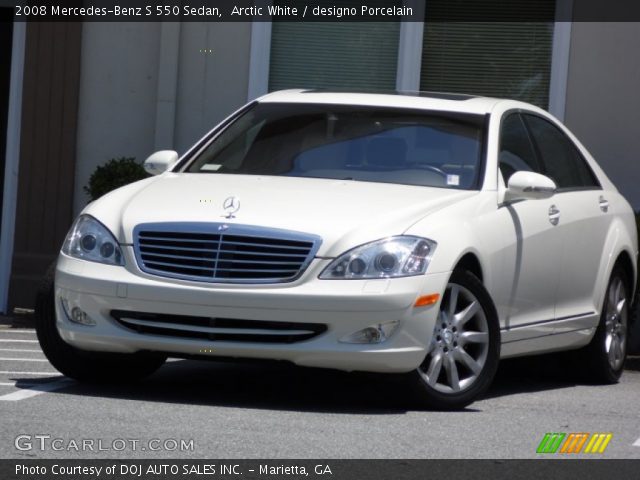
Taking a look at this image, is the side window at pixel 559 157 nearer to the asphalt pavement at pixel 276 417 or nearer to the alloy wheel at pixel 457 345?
the asphalt pavement at pixel 276 417

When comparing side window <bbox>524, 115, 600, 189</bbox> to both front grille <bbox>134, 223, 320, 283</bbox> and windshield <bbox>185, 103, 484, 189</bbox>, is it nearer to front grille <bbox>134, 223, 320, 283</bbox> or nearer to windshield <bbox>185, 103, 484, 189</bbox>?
windshield <bbox>185, 103, 484, 189</bbox>

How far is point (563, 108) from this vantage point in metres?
12.3

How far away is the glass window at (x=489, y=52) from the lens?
12492mm

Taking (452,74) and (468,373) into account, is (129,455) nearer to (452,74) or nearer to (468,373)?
(468,373)

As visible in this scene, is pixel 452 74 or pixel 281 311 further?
pixel 452 74

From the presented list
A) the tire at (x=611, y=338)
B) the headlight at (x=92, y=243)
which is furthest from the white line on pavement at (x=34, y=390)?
the tire at (x=611, y=338)

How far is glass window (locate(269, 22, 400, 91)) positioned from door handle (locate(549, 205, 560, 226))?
4482 millimetres

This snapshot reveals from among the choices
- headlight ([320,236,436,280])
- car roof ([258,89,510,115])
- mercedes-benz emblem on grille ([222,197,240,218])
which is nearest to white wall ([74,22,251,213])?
car roof ([258,89,510,115])

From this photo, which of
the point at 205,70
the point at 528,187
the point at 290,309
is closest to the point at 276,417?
the point at 290,309

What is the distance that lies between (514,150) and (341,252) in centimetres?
191

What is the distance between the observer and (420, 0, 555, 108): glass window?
12.5m

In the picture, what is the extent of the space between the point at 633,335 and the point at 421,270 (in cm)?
533

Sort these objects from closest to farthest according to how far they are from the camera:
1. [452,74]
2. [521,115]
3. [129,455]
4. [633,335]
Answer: [129,455]
[521,115]
[633,335]
[452,74]
